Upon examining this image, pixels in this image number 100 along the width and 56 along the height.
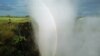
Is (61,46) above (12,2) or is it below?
below

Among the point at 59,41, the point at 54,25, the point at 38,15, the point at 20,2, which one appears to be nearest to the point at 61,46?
the point at 59,41

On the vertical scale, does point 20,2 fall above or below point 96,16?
above

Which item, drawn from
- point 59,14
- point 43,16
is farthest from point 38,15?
point 59,14

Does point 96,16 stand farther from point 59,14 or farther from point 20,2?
point 20,2

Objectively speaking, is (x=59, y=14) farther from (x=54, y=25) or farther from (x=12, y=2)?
(x=12, y=2)

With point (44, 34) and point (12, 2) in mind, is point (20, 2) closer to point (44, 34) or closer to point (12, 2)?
point (12, 2)

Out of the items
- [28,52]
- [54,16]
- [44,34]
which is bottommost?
[28,52]

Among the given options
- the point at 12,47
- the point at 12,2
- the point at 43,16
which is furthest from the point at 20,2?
the point at 12,47
